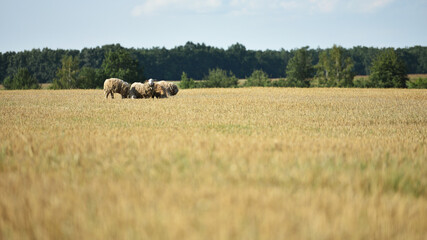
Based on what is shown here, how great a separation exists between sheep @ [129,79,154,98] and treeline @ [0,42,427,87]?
66.4 m

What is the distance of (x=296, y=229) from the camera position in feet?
7.90

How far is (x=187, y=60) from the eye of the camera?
14175 cm

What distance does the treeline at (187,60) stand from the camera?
110438 millimetres

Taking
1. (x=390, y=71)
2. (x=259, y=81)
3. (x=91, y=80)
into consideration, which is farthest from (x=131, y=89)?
(x=390, y=71)

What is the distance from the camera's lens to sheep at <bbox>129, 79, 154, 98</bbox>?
2825 centimetres

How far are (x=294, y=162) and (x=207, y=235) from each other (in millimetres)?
2407

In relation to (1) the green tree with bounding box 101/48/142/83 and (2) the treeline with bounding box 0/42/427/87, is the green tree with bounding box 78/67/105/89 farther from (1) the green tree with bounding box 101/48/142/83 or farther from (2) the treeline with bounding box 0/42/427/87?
(2) the treeline with bounding box 0/42/427/87

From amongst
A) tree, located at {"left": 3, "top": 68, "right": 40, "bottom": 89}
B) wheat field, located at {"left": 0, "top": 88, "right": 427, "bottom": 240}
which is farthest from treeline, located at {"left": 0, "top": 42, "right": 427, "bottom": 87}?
wheat field, located at {"left": 0, "top": 88, "right": 427, "bottom": 240}

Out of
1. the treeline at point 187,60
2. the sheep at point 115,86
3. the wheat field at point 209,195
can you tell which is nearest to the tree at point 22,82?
the treeline at point 187,60

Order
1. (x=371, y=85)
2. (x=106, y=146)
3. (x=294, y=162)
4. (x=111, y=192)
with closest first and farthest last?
(x=111, y=192) < (x=294, y=162) < (x=106, y=146) < (x=371, y=85)

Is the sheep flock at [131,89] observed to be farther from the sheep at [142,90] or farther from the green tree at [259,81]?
the green tree at [259,81]

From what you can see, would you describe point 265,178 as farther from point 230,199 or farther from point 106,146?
point 106,146

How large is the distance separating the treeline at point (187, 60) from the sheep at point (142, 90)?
6642cm

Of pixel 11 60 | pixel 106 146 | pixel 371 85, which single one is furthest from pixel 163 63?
pixel 106 146
